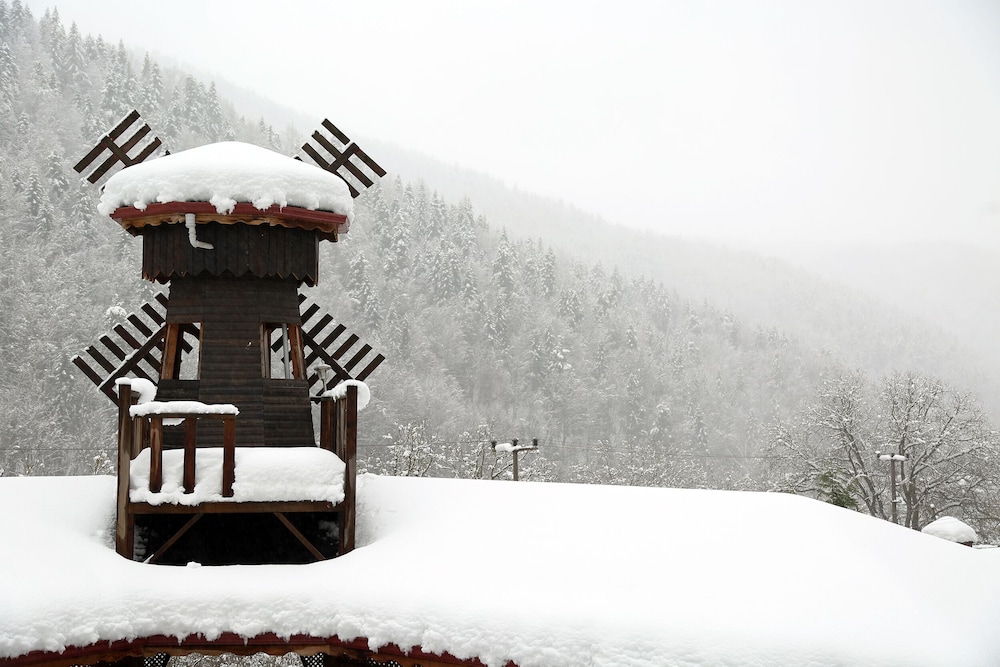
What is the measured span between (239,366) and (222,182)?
5.78 ft

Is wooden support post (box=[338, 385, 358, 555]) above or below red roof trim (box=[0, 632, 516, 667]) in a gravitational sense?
above

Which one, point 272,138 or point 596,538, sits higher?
point 272,138

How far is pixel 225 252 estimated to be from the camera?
9414 mm

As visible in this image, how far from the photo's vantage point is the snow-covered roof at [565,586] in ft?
21.7

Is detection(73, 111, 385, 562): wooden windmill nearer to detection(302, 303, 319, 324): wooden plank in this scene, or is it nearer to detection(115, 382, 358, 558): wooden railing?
detection(115, 382, 358, 558): wooden railing

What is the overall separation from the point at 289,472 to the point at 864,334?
355ft

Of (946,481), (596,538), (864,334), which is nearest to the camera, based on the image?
(596,538)

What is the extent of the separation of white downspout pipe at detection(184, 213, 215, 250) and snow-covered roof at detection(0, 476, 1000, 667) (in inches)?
95.8

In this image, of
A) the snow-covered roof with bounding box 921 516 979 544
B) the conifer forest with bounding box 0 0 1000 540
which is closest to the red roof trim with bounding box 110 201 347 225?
the snow-covered roof with bounding box 921 516 979 544

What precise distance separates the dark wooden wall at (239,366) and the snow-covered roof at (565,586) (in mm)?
1164

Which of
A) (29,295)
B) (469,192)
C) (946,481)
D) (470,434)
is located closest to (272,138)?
(29,295)

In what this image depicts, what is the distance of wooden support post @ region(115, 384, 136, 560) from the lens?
8.18m

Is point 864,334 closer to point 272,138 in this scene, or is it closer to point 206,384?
point 272,138

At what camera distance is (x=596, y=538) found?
8250 mm
